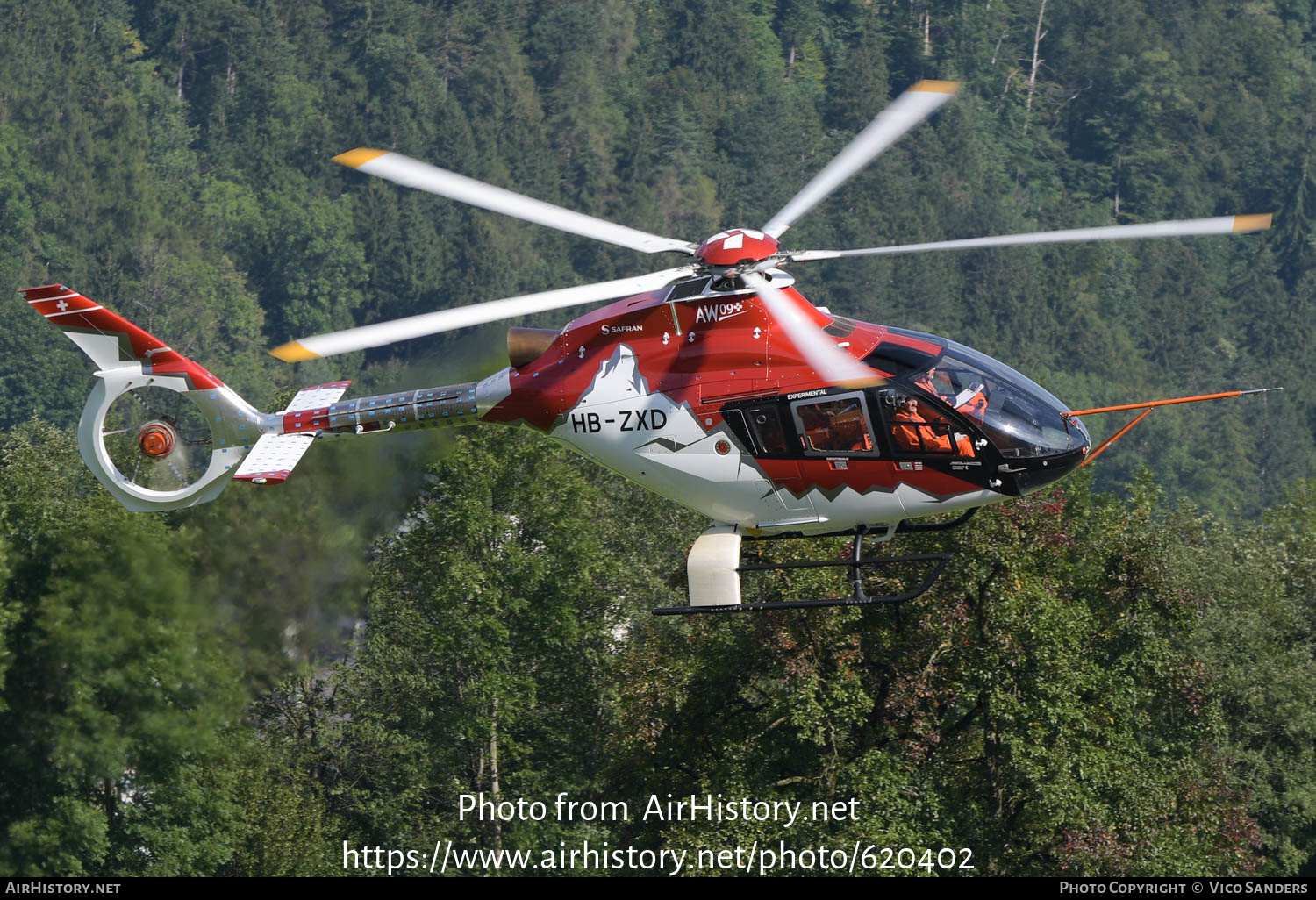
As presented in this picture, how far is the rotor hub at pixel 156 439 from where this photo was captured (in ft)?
84.4

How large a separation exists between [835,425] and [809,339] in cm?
261

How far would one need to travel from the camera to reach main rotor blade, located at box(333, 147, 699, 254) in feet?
71.9

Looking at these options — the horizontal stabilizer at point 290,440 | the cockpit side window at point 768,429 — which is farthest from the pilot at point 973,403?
the horizontal stabilizer at point 290,440

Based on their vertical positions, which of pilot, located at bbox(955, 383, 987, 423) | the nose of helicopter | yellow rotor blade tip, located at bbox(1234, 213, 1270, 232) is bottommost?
the nose of helicopter

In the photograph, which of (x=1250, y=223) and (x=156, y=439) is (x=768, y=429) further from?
(x=156, y=439)

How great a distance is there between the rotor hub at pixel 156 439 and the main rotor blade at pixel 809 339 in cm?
746

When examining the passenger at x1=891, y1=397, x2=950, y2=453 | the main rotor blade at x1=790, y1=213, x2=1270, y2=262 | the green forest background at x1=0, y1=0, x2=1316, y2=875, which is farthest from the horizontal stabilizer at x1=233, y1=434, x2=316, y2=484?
the green forest background at x1=0, y1=0, x2=1316, y2=875

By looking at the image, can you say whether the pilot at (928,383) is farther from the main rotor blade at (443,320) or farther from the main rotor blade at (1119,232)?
the main rotor blade at (443,320)

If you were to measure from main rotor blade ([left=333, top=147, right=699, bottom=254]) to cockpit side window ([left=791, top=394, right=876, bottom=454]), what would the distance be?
2098mm

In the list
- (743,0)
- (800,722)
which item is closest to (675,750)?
(800,722)

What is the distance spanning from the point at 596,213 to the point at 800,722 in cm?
10196

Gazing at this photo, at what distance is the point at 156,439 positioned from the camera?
84.5ft

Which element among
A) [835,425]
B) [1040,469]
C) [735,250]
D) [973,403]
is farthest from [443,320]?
[1040,469]

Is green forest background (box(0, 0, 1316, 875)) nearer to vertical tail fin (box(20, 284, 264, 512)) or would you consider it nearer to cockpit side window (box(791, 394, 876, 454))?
cockpit side window (box(791, 394, 876, 454))
